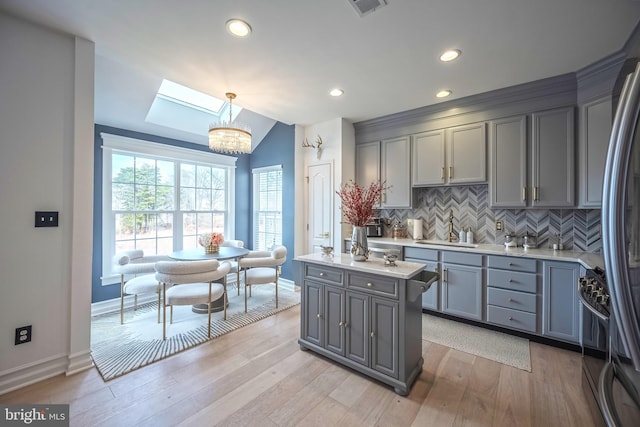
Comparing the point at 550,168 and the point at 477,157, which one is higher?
the point at 477,157

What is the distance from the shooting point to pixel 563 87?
2.68 meters

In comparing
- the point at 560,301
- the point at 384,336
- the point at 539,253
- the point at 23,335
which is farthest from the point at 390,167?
the point at 23,335

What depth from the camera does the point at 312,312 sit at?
7.86ft

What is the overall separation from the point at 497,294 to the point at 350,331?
1.86 m

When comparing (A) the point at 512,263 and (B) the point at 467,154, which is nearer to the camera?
(A) the point at 512,263

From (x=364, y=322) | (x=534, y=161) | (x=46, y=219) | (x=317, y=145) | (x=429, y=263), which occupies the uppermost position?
(x=317, y=145)

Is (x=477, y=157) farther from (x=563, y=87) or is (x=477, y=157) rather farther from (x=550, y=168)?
(x=563, y=87)

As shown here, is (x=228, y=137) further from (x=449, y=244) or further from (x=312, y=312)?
(x=449, y=244)

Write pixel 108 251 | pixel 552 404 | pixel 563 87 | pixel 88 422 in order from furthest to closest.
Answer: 1. pixel 108 251
2. pixel 563 87
3. pixel 552 404
4. pixel 88 422

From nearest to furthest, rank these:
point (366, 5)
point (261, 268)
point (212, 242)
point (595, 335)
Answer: point (595, 335) → point (366, 5) → point (212, 242) → point (261, 268)

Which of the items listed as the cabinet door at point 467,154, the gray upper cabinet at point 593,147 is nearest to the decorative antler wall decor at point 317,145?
the cabinet door at point 467,154

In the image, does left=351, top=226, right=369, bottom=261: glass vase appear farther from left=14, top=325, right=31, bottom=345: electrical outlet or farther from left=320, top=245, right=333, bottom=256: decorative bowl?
left=14, top=325, right=31, bottom=345: electrical outlet

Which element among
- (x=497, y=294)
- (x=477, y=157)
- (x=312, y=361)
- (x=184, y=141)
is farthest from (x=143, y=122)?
(x=497, y=294)

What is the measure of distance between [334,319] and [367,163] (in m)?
2.66
